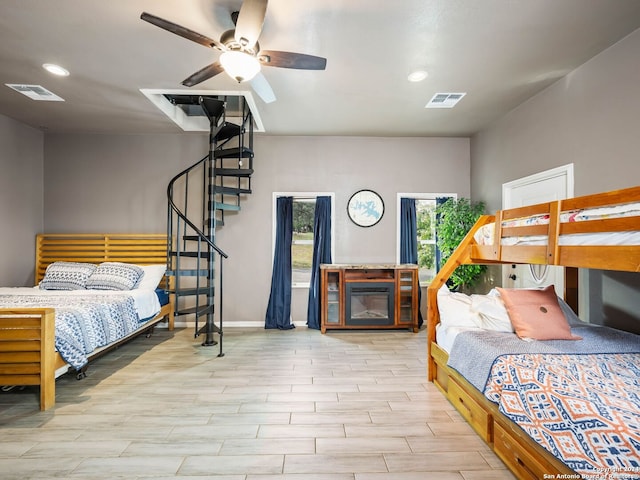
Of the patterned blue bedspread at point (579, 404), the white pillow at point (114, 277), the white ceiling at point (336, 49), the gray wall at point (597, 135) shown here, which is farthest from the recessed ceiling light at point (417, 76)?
the white pillow at point (114, 277)

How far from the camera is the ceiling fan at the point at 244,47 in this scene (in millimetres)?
1852

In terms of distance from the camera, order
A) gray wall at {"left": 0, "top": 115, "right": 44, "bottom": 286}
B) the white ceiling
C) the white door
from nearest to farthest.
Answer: the white ceiling → the white door → gray wall at {"left": 0, "top": 115, "right": 44, "bottom": 286}

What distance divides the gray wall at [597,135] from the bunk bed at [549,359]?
1.12 feet

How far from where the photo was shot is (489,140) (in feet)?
14.2

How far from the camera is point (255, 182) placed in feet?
15.7

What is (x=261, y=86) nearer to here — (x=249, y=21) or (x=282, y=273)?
(x=249, y=21)

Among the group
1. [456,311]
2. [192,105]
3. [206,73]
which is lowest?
[456,311]

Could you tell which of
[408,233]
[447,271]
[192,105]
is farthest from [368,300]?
[192,105]

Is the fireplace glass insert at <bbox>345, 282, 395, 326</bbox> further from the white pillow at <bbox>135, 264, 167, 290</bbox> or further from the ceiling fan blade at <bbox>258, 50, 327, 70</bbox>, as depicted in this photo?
the ceiling fan blade at <bbox>258, 50, 327, 70</bbox>

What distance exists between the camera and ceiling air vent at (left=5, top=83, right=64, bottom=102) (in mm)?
3293

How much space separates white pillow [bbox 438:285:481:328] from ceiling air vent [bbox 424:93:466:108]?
6.81 feet

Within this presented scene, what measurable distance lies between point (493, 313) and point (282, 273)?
2866 millimetres

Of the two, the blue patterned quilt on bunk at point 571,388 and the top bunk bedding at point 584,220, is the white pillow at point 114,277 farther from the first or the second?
the top bunk bedding at point 584,220

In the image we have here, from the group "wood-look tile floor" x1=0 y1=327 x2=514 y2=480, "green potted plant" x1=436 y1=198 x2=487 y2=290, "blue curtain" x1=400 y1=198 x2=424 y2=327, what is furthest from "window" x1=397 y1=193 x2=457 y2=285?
"wood-look tile floor" x1=0 y1=327 x2=514 y2=480
